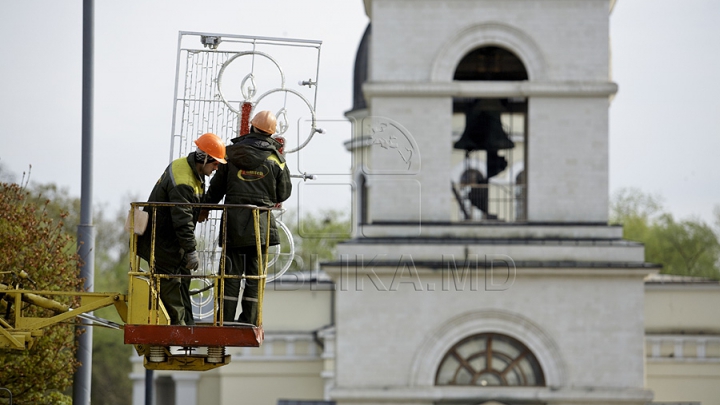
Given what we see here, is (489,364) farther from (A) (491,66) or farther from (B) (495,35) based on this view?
(B) (495,35)

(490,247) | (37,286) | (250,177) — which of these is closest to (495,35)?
(490,247)

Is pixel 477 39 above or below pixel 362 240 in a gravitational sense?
above

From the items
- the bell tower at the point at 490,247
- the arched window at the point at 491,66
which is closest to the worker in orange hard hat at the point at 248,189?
the bell tower at the point at 490,247

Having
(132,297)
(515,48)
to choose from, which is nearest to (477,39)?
(515,48)

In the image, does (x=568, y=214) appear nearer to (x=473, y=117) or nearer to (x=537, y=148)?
(x=537, y=148)

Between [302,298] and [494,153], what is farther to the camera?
[302,298]

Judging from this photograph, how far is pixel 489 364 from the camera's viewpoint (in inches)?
1001

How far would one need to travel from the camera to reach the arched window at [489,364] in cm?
2536

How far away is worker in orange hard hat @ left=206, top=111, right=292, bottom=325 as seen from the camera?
1197 cm

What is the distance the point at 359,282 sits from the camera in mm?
25047

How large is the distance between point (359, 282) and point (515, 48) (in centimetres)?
549

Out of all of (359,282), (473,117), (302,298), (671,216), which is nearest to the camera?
(359,282)

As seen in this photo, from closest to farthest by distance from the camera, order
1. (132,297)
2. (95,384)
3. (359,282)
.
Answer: (132,297)
(359,282)
(95,384)

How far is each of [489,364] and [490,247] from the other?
2.34 meters
